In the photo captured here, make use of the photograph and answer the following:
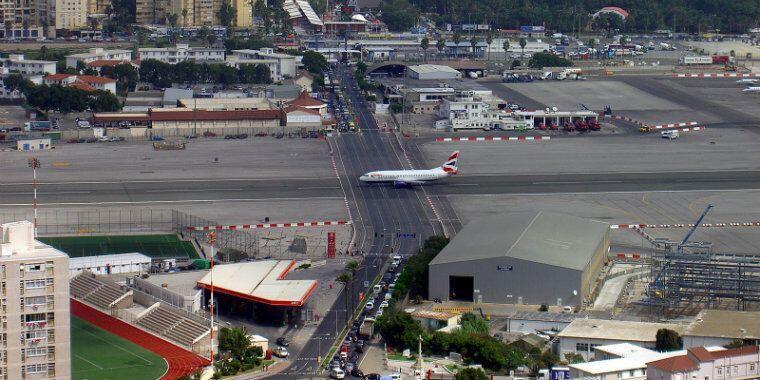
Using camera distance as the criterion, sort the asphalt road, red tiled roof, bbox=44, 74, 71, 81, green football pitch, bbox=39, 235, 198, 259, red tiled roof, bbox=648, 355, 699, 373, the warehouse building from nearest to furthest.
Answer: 1. red tiled roof, bbox=648, 355, 699, 373
2. green football pitch, bbox=39, 235, 198, 259
3. the asphalt road
4. red tiled roof, bbox=44, 74, 71, 81
5. the warehouse building

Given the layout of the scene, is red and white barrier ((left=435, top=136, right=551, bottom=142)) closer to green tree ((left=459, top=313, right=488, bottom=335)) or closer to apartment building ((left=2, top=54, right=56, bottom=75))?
apartment building ((left=2, top=54, right=56, bottom=75))

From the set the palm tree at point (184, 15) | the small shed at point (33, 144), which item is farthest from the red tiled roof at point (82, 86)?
the palm tree at point (184, 15)

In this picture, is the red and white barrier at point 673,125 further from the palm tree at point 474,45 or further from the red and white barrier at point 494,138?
the palm tree at point 474,45

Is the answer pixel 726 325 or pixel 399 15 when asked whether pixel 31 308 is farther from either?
pixel 399 15

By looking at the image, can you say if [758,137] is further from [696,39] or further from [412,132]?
[696,39]

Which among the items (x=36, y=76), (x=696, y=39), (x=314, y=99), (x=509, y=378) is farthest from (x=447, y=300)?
(x=696, y=39)

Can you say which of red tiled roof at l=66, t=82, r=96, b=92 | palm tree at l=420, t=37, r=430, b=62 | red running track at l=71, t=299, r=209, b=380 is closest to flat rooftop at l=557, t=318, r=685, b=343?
red running track at l=71, t=299, r=209, b=380
